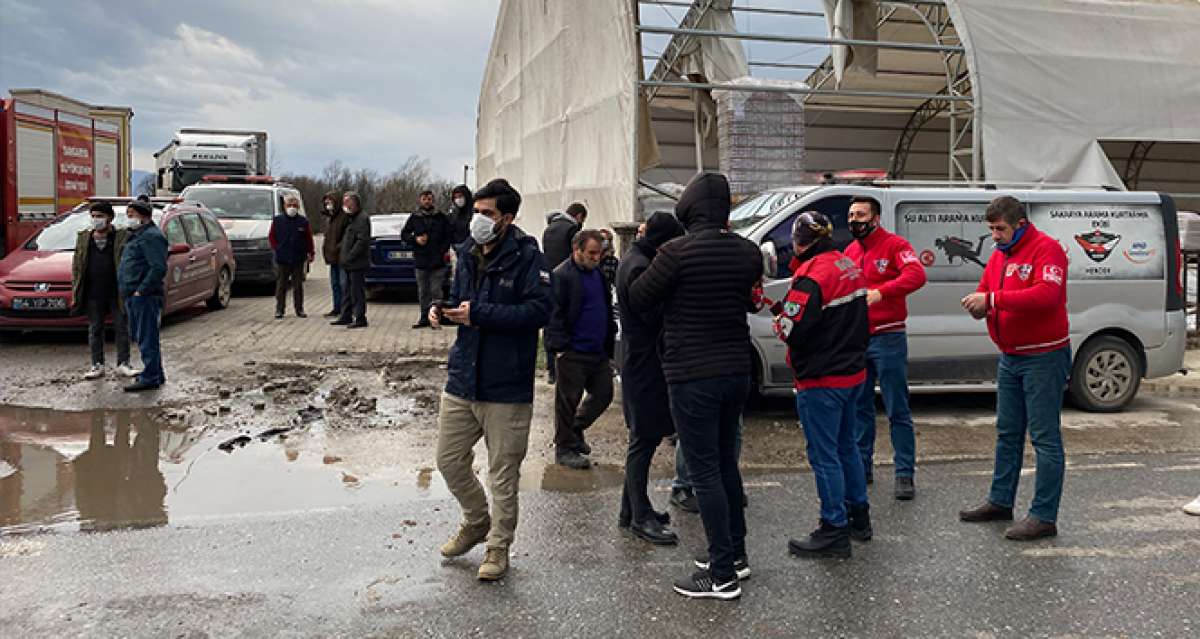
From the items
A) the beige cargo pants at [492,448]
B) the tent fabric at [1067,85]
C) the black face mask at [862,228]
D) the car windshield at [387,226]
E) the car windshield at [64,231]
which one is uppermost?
the tent fabric at [1067,85]

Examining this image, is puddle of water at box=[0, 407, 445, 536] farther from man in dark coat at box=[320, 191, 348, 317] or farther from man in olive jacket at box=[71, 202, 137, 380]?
man in dark coat at box=[320, 191, 348, 317]

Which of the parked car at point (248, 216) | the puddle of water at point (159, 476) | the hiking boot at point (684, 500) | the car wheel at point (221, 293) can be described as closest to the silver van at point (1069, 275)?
the hiking boot at point (684, 500)

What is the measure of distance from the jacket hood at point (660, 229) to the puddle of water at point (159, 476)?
2.08m

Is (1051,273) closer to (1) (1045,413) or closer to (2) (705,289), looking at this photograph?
(1) (1045,413)

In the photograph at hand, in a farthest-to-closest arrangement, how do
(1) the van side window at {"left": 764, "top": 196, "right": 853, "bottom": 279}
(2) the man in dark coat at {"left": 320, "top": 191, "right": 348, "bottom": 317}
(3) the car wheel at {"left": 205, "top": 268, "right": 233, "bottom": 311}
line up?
1. (3) the car wheel at {"left": 205, "top": 268, "right": 233, "bottom": 311}
2. (2) the man in dark coat at {"left": 320, "top": 191, "right": 348, "bottom": 317}
3. (1) the van side window at {"left": 764, "top": 196, "right": 853, "bottom": 279}

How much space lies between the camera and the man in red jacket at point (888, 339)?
5797 millimetres

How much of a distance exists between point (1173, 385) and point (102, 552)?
9.38 metres

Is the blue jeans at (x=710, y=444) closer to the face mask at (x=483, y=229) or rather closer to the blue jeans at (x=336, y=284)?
the face mask at (x=483, y=229)

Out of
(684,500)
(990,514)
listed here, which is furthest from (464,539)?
(990,514)

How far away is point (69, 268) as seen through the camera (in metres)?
11.0

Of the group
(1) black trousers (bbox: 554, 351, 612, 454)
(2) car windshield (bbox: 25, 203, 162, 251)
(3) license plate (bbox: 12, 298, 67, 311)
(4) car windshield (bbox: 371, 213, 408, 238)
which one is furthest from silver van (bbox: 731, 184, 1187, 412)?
(4) car windshield (bbox: 371, 213, 408, 238)

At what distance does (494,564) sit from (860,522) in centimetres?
188

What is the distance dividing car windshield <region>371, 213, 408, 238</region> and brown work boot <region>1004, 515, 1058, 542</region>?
12.2m

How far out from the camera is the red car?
35.6ft
